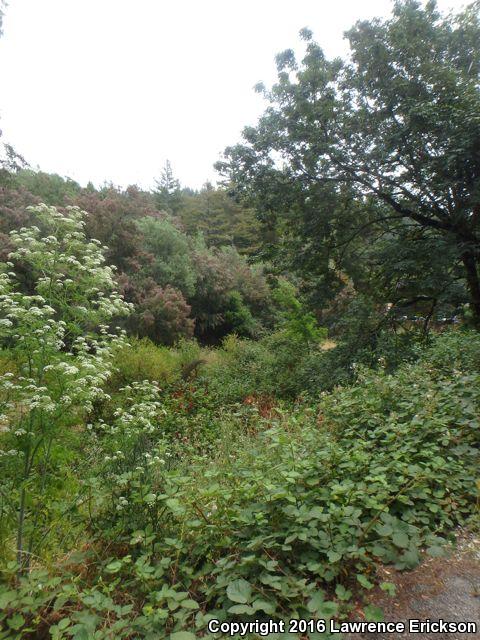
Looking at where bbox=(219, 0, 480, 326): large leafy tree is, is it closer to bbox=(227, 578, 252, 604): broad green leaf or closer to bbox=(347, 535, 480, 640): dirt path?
bbox=(347, 535, 480, 640): dirt path

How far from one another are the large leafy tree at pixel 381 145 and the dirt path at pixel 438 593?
5.56m

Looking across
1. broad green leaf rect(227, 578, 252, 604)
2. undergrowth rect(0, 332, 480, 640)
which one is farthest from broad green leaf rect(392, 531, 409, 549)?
broad green leaf rect(227, 578, 252, 604)

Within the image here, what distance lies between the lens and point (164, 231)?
48.2 ft

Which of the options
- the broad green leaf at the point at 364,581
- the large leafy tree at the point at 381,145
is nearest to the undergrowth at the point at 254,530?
the broad green leaf at the point at 364,581

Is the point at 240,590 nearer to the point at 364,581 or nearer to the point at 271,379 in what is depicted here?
the point at 364,581

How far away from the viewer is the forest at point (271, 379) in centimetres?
187

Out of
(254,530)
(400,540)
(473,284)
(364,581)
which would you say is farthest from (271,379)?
(364,581)

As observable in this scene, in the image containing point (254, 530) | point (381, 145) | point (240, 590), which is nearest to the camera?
point (240, 590)

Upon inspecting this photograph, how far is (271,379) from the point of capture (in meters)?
9.27

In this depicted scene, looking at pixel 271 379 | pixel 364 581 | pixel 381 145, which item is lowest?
pixel 271 379

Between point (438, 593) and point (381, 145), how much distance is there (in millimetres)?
7022

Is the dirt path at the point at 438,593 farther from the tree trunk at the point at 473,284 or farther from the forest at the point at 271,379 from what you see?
the tree trunk at the point at 473,284

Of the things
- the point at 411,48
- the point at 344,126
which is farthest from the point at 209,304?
the point at 411,48

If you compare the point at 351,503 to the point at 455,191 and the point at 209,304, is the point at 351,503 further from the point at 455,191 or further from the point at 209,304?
the point at 209,304
